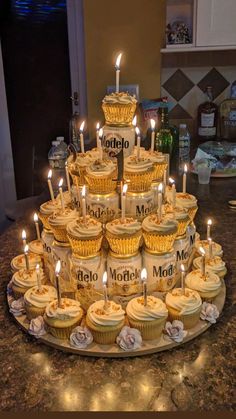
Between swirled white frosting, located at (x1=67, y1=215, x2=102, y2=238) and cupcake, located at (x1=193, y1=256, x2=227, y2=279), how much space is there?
33 cm

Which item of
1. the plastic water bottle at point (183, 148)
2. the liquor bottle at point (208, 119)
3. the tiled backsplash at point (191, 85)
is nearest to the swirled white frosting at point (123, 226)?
the plastic water bottle at point (183, 148)

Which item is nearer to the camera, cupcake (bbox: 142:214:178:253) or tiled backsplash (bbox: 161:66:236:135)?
cupcake (bbox: 142:214:178:253)

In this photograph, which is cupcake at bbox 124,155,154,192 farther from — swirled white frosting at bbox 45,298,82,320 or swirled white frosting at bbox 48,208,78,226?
swirled white frosting at bbox 45,298,82,320

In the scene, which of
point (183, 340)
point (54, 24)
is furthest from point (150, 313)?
point (54, 24)

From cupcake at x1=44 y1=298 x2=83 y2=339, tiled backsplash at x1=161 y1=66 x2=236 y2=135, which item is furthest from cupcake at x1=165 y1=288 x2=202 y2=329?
tiled backsplash at x1=161 y1=66 x2=236 y2=135

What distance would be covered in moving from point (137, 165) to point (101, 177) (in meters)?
0.10

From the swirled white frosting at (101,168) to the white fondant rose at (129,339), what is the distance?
0.38 meters

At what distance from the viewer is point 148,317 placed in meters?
1.03

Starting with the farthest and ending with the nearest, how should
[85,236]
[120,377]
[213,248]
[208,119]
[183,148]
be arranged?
1. [208,119]
2. [183,148]
3. [213,248]
4. [85,236]
5. [120,377]

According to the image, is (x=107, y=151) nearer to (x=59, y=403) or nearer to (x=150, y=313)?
(x=150, y=313)

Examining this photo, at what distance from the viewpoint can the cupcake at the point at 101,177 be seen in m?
1.13

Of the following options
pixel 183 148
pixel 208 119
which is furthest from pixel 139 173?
pixel 208 119

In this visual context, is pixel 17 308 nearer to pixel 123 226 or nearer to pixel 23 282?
pixel 23 282

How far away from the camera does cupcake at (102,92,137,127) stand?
1156 mm
